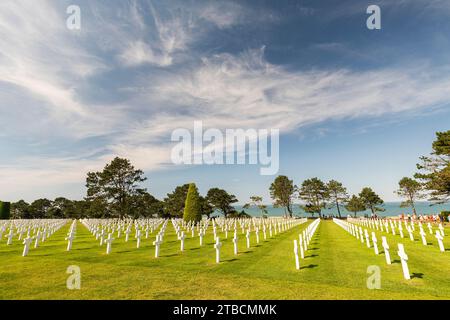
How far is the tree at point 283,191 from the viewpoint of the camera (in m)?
80.2

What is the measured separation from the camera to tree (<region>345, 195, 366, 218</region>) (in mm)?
80319

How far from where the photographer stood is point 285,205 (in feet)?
260

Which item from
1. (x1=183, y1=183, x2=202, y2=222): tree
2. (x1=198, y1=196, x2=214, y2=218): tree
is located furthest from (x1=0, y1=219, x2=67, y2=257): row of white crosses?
(x1=198, y1=196, x2=214, y2=218): tree

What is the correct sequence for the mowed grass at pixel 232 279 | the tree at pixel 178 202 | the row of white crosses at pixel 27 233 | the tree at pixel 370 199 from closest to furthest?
1. the mowed grass at pixel 232 279
2. the row of white crosses at pixel 27 233
3. the tree at pixel 178 202
4. the tree at pixel 370 199

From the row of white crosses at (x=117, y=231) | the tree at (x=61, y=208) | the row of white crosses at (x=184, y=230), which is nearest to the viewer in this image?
the row of white crosses at (x=184, y=230)

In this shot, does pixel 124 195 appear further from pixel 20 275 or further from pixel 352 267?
pixel 352 267

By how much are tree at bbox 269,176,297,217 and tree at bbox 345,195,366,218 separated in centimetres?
2007

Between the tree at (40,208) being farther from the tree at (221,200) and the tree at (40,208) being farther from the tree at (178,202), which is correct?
the tree at (221,200)

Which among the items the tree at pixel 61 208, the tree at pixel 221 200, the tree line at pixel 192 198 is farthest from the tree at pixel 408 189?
the tree at pixel 61 208

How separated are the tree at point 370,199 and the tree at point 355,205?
115cm

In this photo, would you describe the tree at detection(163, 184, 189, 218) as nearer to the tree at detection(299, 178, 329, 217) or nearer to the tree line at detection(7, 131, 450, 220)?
the tree line at detection(7, 131, 450, 220)

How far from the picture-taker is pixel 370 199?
254ft
